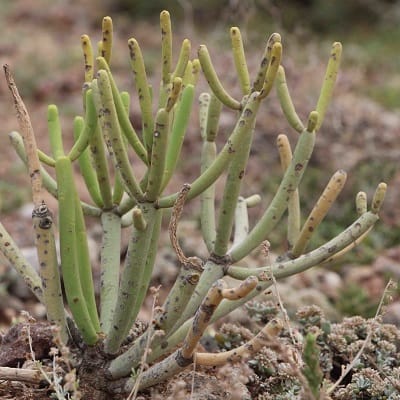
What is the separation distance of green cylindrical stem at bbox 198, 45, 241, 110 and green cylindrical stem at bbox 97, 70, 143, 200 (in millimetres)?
211

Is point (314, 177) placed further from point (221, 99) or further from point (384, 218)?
point (221, 99)

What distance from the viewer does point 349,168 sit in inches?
188

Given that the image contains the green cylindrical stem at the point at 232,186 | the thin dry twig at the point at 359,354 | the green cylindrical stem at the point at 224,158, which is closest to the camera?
the thin dry twig at the point at 359,354

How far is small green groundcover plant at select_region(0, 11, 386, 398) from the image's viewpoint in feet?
5.44

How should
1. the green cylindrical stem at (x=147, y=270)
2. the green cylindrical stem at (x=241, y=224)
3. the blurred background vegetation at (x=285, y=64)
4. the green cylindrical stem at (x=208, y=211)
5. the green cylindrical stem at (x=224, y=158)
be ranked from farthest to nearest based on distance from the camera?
the blurred background vegetation at (x=285, y=64), the green cylindrical stem at (x=241, y=224), the green cylindrical stem at (x=208, y=211), the green cylindrical stem at (x=147, y=270), the green cylindrical stem at (x=224, y=158)

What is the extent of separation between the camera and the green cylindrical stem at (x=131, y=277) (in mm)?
1721

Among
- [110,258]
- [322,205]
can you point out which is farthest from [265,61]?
[110,258]

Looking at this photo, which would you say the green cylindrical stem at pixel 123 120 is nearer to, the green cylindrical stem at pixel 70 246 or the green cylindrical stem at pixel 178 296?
the green cylindrical stem at pixel 70 246

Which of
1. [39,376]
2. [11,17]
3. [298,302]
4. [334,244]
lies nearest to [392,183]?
[298,302]

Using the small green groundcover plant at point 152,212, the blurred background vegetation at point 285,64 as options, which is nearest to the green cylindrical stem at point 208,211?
the small green groundcover plant at point 152,212

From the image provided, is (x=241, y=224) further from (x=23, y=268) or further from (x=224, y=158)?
(x=23, y=268)

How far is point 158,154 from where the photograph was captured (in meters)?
1.64

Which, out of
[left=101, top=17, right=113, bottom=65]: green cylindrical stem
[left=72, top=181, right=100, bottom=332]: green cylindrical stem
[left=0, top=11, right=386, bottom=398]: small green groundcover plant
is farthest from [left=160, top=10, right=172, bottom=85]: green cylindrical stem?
[left=72, top=181, right=100, bottom=332]: green cylindrical stem

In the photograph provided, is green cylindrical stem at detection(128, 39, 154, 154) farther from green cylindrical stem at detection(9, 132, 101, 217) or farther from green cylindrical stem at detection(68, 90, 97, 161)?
green cylindrical stem at detection(9, 132, 101, 217)
